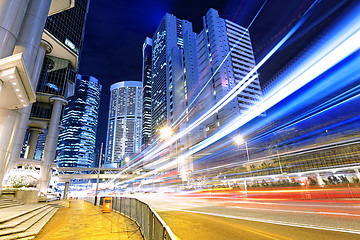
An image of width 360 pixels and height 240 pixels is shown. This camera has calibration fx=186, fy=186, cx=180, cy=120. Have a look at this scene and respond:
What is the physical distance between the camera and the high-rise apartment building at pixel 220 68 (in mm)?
65438

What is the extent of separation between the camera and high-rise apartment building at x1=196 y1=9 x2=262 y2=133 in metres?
65.4

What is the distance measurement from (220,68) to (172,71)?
3668cm

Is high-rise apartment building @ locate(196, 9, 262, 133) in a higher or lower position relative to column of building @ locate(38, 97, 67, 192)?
higher

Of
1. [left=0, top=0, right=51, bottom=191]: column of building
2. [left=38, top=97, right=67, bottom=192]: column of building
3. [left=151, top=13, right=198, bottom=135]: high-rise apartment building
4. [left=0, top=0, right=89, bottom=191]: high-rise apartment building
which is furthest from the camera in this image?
[left=151, top=13, right=198, bottom=135]: high-rise apartment building

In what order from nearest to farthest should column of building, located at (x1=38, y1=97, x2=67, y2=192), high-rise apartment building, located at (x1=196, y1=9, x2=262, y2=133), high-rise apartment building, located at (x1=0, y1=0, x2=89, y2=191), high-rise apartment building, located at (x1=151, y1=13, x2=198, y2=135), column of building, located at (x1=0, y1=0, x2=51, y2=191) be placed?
column of building, located at (x1=0, y1=0, x2=51, y2=191)
high-rise apartment building, located at (x1=0, y1=0, x2=89, y2=191)
column of building, located at (x1=38, y1=97, x2=67, y2=192)
high-rise apartment building, located at (x1=196, y1=9, x2=262, y2=133)
high-rise apartment building, located at (x1=151, y1=13, x2=198, y2=135)

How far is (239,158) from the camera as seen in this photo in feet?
208

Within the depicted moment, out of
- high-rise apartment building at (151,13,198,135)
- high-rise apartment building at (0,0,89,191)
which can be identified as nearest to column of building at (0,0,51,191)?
high-rise apartment building at (0,0,89,191)

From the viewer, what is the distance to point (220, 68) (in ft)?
226

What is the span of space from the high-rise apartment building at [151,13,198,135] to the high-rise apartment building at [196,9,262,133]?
874 cm

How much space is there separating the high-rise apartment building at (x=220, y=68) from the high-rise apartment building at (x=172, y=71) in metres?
8.74

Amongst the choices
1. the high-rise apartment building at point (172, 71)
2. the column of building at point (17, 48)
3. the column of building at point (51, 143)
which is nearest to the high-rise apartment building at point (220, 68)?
the high-rise apartment building at point (172, 71)

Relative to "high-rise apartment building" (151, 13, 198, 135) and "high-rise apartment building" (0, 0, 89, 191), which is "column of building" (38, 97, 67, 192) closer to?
"high-rise apartment building" (0, 0, 89, 191)

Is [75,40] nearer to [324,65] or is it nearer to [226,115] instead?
[226,115]

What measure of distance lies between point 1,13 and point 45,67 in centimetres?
5471
